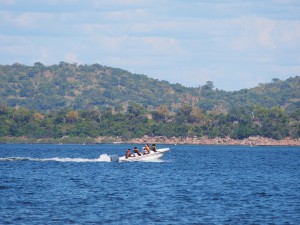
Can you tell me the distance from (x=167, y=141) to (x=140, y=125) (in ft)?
24.4

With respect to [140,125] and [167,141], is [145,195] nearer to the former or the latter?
[167,141]

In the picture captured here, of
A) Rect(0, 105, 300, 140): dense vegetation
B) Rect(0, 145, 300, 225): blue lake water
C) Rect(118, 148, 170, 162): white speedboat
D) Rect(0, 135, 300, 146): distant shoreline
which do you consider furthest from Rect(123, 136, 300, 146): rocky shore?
Rect(0, 145, 300, 225): blue lake water

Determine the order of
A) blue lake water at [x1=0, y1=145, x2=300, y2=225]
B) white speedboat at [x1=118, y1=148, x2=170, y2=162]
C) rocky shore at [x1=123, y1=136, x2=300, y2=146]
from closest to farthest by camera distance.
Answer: blue lake water at [x1=0, y1=145, x2=300, y2=225]
white speedboat at [x1=118, y1=148, x2=170, y2=162]
rocky shore at [x1=123, y1=136, x2=300, y2=146]

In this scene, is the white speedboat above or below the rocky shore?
below

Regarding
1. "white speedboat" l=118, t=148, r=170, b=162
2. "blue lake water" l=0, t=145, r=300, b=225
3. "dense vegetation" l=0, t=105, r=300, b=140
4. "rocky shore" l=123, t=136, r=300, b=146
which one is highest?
"dense vegetation" l=0, t=105, r=300, b=140

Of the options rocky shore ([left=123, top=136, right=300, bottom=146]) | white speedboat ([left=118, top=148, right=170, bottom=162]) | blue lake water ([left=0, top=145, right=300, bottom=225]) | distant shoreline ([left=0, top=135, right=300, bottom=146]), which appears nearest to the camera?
blue lake water ([left=0, top=145, right=300, bottom=225])

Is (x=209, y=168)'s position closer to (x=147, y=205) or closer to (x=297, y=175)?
(x=297, y=175)

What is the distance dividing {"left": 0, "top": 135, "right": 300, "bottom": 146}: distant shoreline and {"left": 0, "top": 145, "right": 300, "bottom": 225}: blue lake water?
101 meters

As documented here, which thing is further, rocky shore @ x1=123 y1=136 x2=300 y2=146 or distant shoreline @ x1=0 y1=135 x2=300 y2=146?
distant shoreline @ x1=0 y1=135 x2=300 y2=146

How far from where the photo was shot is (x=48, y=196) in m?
50.0

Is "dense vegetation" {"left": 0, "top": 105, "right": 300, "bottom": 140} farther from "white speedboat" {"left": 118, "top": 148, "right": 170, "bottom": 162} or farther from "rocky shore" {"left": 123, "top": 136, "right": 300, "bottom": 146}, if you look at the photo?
"white speedboat" {"left": 118, "top": 148, "right": 170, "bottom": 162}

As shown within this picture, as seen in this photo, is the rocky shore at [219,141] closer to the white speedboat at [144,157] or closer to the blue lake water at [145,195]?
the white speedboat at [144,157]

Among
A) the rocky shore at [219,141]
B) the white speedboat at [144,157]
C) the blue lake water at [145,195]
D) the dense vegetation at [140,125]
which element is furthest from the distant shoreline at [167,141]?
the blue lake water at [145,195]

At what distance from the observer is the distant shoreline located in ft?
589
